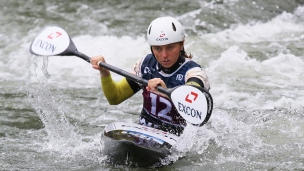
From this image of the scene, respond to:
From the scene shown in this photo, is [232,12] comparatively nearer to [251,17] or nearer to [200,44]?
[251,17]

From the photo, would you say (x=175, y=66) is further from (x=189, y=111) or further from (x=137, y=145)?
(x=137, y=145)

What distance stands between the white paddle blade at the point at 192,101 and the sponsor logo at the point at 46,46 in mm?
1377

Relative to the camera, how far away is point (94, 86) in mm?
8469

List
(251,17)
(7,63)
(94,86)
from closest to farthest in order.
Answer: (94,86) → (7,63) → (251,17)

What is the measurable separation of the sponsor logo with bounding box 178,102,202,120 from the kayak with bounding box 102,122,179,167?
1.23ft

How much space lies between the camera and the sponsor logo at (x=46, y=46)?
5478 millimetres

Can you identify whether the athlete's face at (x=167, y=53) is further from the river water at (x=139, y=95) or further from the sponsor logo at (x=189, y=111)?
the river water at (x=139, y=95)

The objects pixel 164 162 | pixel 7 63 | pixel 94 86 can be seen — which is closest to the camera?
pixel 164 162

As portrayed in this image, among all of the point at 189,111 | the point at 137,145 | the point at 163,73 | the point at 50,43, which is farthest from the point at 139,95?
the point at 189,111

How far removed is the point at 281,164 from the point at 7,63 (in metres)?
5.76

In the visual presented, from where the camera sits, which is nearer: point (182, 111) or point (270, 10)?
point (182, 111)

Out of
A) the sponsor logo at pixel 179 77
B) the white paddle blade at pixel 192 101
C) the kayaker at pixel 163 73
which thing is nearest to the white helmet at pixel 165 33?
the kayaker at pixel 163 73

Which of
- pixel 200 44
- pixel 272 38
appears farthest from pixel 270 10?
pixel 200 44

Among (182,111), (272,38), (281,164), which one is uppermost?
(182,111)
